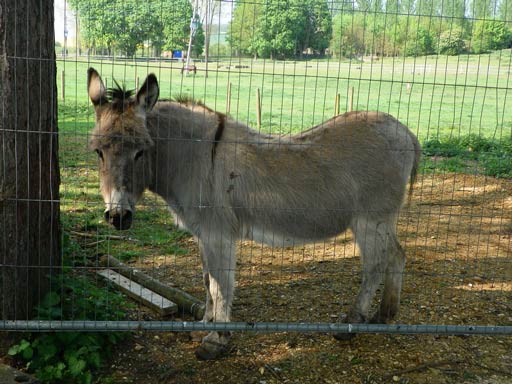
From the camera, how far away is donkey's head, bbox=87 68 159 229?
3.67m

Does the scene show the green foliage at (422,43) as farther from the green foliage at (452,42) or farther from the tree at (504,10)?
the tree at (504,10)

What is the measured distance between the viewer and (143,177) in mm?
3869

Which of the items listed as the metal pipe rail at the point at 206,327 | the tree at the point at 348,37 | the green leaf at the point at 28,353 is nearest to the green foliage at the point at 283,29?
the tree at the point at 348,37

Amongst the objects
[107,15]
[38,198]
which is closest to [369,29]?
[107,15]

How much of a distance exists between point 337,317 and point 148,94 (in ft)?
8.33

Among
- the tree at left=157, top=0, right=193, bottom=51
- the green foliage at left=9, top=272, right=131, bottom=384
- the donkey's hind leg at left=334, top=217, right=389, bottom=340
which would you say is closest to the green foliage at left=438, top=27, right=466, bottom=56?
the donkey's hind leg at left=334, top=217, right=389, bottom=340

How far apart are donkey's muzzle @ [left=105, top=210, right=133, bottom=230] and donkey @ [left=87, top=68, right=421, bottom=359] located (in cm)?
2

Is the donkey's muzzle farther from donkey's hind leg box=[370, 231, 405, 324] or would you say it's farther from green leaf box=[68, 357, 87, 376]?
donkey's hind leg box=[370, 231, 405, 324]

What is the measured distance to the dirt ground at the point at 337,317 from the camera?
3.83 m

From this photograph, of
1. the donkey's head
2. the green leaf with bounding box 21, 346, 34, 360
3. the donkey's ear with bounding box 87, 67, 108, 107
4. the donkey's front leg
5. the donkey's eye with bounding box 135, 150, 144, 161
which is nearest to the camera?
the green leaf with bounding box 21, 346, 34, 360

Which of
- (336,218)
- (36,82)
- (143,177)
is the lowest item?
(336,218)

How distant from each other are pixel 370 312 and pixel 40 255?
2.87 meters

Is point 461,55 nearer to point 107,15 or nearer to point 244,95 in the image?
point 107,15

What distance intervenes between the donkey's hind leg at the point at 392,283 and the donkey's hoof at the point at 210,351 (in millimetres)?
1447
